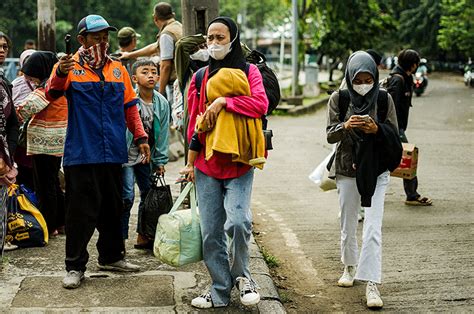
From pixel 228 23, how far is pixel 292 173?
7473 mm

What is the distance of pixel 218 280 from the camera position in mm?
5582

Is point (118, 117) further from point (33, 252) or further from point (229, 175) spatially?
point (33, 252)

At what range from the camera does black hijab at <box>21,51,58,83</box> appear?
7.15 meters

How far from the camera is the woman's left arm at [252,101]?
527 cm

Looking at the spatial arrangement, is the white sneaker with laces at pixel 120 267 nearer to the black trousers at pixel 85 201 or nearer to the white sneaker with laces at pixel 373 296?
the black trousers at pixel 85 201

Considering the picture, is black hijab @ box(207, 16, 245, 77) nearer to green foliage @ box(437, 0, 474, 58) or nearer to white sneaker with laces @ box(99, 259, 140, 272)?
white sneaker with laces @ box(99, 259, 140, 272)

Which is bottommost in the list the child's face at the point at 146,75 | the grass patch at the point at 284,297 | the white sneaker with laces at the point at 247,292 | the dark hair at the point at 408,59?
the grass patch at the point at 284,297

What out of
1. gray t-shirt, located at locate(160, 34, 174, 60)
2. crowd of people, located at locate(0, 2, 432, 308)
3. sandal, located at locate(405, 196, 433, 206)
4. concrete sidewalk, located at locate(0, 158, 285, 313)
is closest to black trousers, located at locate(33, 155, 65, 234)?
crowd of people, located at locate(0, 2, 432, 308)

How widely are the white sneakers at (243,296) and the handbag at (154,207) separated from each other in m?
1.28

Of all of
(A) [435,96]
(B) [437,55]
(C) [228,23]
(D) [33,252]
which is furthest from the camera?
(B) [437,55]

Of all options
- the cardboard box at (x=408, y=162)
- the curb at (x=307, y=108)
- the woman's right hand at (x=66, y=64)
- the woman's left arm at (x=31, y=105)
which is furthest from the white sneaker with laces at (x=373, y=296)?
the curb at (x=307, y=108)

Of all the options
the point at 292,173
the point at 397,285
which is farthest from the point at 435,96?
the point at 397,285

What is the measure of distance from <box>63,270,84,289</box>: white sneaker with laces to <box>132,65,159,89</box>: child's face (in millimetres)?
1806

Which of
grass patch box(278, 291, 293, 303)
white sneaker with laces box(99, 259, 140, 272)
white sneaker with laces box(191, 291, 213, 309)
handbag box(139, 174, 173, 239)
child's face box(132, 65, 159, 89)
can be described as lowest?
grass patch box(278, 291, 293, 303)
